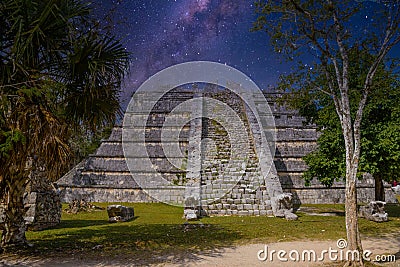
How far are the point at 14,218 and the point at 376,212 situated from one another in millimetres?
8616

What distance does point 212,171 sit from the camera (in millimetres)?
12586

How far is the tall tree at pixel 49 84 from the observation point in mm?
5035

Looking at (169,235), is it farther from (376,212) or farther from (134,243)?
(376,212)

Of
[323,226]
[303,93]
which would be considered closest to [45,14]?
[303,93]

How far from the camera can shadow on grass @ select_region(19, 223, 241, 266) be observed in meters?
5.52

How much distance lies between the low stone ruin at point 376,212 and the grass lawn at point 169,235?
0.26 m

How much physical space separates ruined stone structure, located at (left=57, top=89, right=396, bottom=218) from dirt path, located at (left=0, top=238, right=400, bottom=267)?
3.81 metres

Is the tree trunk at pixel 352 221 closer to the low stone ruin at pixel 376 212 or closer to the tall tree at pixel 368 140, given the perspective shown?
the tall tree at pixel 368 140

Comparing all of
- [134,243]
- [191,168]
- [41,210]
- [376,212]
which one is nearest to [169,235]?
[134,243]

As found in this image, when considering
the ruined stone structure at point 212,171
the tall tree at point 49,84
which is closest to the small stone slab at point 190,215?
the ruined stone structure at point 212,171

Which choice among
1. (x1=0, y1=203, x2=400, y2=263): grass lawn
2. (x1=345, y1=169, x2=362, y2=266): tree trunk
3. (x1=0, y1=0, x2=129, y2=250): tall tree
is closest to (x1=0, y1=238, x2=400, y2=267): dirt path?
(x1=0, y1=203, x2=400, y2=263): grass lawn

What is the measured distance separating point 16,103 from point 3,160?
3.07ft

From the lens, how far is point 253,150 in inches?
579

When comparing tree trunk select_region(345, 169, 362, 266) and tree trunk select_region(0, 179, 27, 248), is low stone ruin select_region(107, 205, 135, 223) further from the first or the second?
tree trunk select_region(345, 169, 362, 266)
